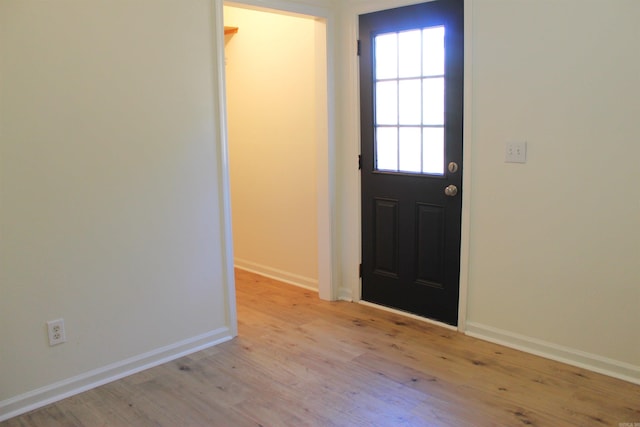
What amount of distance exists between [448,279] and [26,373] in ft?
7.78

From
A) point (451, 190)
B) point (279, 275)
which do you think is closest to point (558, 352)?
point (451, 190)

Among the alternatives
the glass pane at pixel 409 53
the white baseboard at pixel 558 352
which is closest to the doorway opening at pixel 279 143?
the glass pane at pixel 409 53

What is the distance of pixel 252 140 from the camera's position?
467cm

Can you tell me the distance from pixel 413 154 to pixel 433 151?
0.15 m

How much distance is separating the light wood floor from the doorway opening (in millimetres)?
947

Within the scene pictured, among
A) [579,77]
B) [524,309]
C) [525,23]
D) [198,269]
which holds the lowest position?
[524,309]

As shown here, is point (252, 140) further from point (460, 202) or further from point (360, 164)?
point (460, 202)

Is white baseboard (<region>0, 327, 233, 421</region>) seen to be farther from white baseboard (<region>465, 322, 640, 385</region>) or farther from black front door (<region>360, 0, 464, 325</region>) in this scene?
white baseboard (<region>465, 322, 640, 385</region>)

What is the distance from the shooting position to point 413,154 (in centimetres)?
354

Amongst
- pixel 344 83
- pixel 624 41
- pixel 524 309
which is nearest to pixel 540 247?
pixel 524 309

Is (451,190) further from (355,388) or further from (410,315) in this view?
(355,388)

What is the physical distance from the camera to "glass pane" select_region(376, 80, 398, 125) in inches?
141

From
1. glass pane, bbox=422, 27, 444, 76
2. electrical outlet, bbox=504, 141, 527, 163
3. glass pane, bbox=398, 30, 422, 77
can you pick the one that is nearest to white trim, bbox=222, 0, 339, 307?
glass pane, bbox=398, 30, 422, 77

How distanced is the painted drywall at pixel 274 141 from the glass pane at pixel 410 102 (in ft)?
2.23
